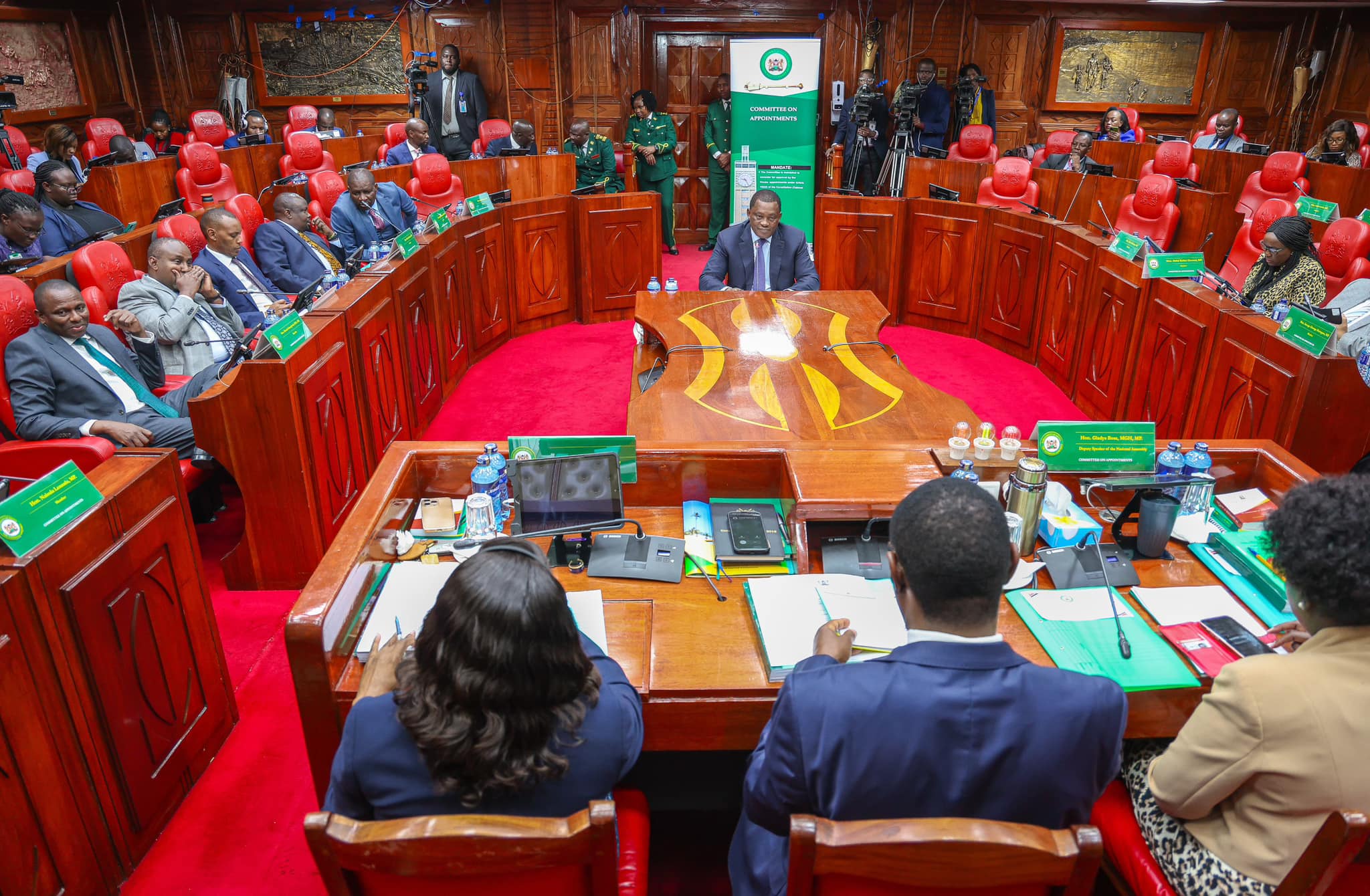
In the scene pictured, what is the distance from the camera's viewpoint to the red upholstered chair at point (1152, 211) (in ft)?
19.7

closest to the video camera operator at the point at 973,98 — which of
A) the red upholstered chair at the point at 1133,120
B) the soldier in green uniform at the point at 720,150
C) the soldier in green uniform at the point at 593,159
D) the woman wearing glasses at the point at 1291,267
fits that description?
the red upholstered chair at the point at 1133,120

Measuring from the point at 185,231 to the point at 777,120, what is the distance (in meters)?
5.73

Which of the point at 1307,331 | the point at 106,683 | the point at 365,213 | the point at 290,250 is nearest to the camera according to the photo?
the point at 106,683

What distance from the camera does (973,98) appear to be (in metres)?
9.04

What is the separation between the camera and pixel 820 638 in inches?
65.1

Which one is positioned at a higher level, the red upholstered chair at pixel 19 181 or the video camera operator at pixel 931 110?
the video camera operator at pixel 931 110

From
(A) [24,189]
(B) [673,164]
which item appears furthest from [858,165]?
(A) [24,189]

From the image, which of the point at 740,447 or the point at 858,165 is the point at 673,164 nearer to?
the point at 858,165

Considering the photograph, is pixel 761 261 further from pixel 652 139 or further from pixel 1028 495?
pixel 652 139

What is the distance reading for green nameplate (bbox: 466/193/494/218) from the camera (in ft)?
18.5

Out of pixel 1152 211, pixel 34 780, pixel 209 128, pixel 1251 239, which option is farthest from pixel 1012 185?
pixel 209 128

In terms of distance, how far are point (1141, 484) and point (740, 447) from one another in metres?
1.04

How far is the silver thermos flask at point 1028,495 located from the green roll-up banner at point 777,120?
6724mm

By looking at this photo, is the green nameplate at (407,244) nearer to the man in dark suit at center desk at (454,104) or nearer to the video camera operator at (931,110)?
the man in dark suit at center desk at (454,104)
